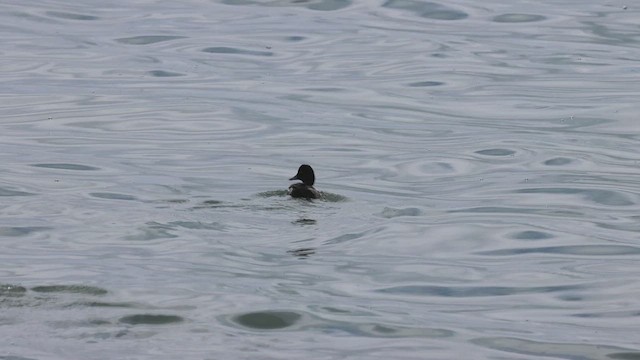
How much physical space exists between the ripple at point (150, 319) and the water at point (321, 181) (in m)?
0.03

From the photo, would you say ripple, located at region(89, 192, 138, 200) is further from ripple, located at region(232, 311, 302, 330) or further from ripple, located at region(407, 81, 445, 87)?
ripple, located at region(407, 81, 445, 87)

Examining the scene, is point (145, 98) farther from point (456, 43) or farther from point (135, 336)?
point (135, 336)

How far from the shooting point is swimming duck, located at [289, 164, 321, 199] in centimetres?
1595

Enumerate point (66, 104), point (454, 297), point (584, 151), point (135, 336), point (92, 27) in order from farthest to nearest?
point (92, 27), point (66, 104), point (584, 151), point (454, 297), point (135, 336)

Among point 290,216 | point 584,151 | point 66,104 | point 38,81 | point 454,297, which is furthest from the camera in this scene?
point 38,81

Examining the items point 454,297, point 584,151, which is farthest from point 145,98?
point 454,297

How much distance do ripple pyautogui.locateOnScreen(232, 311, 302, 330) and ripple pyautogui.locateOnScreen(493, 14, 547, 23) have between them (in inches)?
811

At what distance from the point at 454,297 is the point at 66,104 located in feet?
37.9

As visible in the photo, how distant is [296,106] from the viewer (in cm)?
2331

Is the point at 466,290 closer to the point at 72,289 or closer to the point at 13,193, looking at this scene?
the point at 72,289

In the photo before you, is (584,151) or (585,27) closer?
(584,151)

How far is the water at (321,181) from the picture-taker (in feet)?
37.3

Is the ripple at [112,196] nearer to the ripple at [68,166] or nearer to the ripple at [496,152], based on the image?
the ripple at [68,166]

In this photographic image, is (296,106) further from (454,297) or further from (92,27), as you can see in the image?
(454,297)
